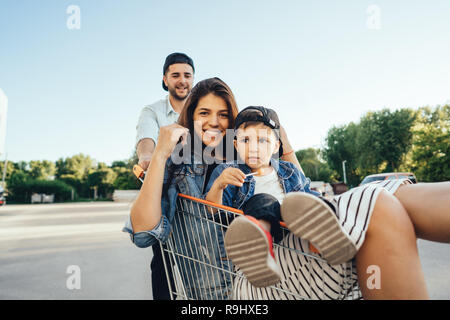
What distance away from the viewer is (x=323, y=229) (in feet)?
3.35

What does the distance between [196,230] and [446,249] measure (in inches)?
214

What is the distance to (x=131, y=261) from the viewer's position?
5.07m

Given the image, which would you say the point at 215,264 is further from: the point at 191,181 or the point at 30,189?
the point at 30,189

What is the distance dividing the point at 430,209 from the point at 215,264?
2.95 feet

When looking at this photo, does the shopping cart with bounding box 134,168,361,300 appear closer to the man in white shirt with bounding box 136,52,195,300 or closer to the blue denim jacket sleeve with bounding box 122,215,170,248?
the blue denim jacket sleeve with bounding box 122,215,170,248

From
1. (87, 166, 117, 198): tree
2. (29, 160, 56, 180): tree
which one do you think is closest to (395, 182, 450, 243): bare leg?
(87, 166, 117, 198): tree

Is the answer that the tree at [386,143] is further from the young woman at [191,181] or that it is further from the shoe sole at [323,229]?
the shoe sole at [323,229]

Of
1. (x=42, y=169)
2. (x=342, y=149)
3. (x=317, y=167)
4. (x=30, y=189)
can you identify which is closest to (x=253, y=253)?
(x=342, y=149)

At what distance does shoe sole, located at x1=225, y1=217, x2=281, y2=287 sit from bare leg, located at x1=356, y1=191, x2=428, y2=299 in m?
0.31

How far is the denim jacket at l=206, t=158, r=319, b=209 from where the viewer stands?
167 centimetres

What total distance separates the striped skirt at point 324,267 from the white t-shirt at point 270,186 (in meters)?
0.49
